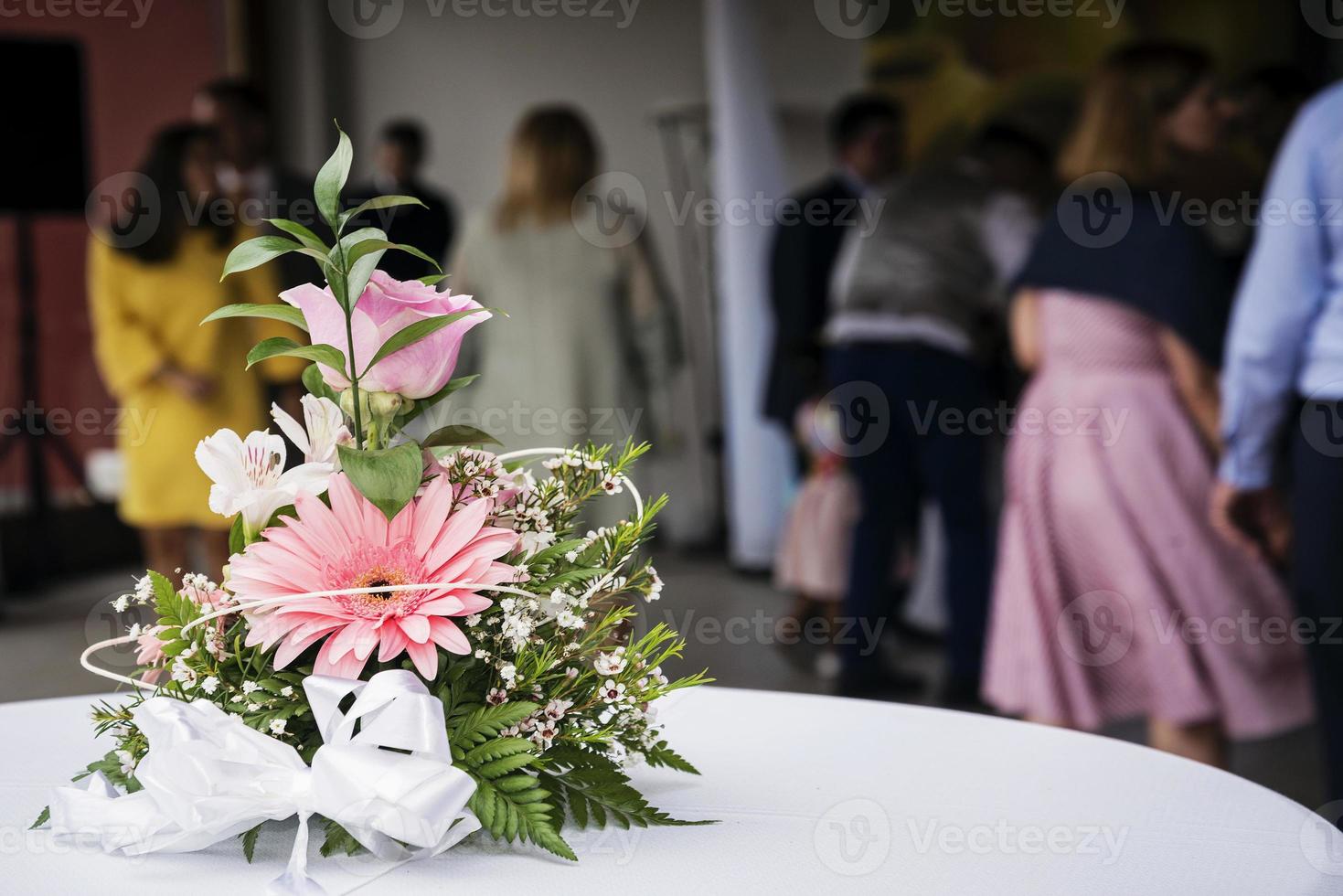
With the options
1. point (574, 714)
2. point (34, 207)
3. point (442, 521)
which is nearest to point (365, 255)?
point (442, 521)

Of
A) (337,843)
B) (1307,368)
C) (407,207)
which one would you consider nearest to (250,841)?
(337,843)

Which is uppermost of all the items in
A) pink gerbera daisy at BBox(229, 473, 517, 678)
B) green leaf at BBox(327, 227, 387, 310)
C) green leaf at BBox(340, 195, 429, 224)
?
green leaf at BBox(340, 195, 429, 224)

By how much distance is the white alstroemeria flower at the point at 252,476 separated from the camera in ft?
2.18

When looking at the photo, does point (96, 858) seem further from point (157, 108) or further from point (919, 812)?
point (157, 108)

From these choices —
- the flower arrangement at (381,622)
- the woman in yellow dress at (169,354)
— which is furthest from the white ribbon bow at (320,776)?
the woman in yellow dress at (169,354)

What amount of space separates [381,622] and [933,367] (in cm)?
249

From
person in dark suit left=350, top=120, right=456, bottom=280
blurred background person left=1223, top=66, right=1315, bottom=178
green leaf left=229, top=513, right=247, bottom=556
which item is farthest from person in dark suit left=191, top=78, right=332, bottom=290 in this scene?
green leaf left=229, top=513, right=247, bottom=556

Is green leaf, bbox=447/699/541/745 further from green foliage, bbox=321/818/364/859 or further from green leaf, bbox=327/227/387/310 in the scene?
green leaf, bbox=327/227/387/310

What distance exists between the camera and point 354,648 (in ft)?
2.05

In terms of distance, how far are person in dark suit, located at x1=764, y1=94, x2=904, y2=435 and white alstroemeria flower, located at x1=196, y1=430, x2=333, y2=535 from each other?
2.76 m

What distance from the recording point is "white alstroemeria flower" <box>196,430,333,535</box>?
66cm

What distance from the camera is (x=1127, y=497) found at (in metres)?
2.31

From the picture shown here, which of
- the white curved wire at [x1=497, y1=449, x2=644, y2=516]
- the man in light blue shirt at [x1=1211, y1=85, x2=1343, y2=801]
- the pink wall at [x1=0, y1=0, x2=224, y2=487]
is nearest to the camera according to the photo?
the white curved wire at [x1=497, y1=449, x2=644, y2=516]

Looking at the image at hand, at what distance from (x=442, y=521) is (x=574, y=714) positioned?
0.12m
